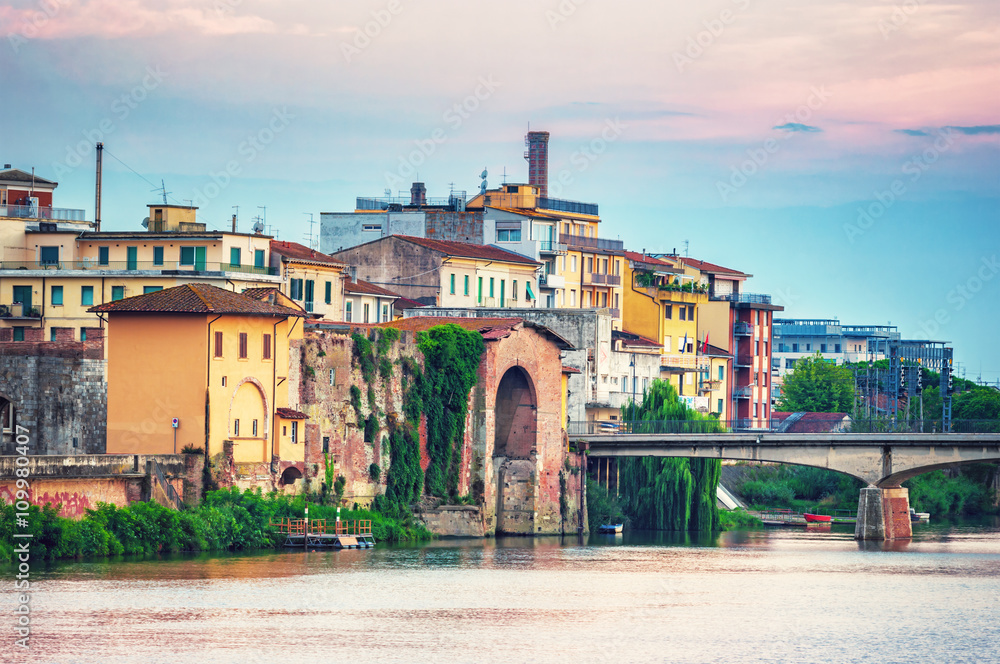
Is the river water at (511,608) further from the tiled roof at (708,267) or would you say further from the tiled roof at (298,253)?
the tiled roof at (708,267)

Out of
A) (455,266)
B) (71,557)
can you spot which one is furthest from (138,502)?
(455,266)

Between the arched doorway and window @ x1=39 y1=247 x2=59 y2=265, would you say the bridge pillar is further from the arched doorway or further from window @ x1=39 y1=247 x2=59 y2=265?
window @ x1=39 y1=247 x2=59 y2=265

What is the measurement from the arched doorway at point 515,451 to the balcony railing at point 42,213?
25.7m

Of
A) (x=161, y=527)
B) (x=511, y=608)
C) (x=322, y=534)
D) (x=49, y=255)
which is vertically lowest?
(x=511, y=608)

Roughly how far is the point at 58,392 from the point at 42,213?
26800 mm

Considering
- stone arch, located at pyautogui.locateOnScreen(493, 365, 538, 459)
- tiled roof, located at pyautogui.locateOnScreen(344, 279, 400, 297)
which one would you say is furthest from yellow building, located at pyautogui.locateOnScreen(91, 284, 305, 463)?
tiled roof, located at pyautogui.locateOnScreen(344, 279, 400, 297)

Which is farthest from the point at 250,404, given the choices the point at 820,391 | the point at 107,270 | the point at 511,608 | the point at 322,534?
the point at 820,391

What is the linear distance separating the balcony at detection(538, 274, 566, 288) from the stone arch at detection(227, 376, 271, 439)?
1899 inches

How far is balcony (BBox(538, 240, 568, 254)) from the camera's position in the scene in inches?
5157

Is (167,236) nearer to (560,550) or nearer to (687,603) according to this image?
(560,550)

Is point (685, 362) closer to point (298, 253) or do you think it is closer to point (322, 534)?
point (298, 253)

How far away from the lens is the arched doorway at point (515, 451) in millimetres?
100375

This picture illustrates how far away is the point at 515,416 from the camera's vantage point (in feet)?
338

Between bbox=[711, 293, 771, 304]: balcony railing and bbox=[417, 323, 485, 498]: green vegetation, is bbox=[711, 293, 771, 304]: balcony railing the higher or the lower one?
the higher one
